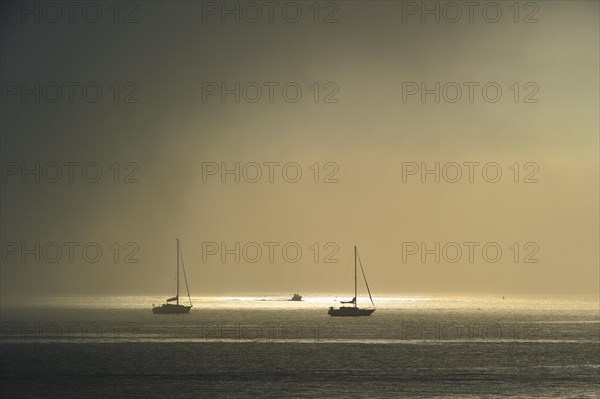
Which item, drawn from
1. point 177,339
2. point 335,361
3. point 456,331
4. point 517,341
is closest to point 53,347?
point 177,339

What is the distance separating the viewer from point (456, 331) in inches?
7190

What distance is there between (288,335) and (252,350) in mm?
41035

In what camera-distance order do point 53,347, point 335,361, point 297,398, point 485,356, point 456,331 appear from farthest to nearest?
point 456,331
point 53,347
point 485,356
point 335,361
point 297,398

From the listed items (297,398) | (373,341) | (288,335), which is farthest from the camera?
(288,335)

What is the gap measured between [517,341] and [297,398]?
79833 millimetres

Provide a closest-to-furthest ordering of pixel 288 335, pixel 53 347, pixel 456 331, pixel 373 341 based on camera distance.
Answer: pixel 53 347 < pixel 373 341 < pixel 288 335 < pixel 456 331

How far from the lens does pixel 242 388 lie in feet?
268

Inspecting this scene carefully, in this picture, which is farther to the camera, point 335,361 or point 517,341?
point 517,341

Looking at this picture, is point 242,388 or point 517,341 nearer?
point 242,388

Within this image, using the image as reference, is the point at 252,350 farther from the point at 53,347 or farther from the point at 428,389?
the point at 428,389

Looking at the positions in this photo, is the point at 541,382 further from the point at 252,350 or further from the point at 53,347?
the point at 53,347

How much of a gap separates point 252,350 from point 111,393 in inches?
1894

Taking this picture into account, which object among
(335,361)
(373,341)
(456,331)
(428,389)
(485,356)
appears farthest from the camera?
(456,331)

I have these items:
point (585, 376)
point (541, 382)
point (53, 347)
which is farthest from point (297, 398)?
point (53, 347)
